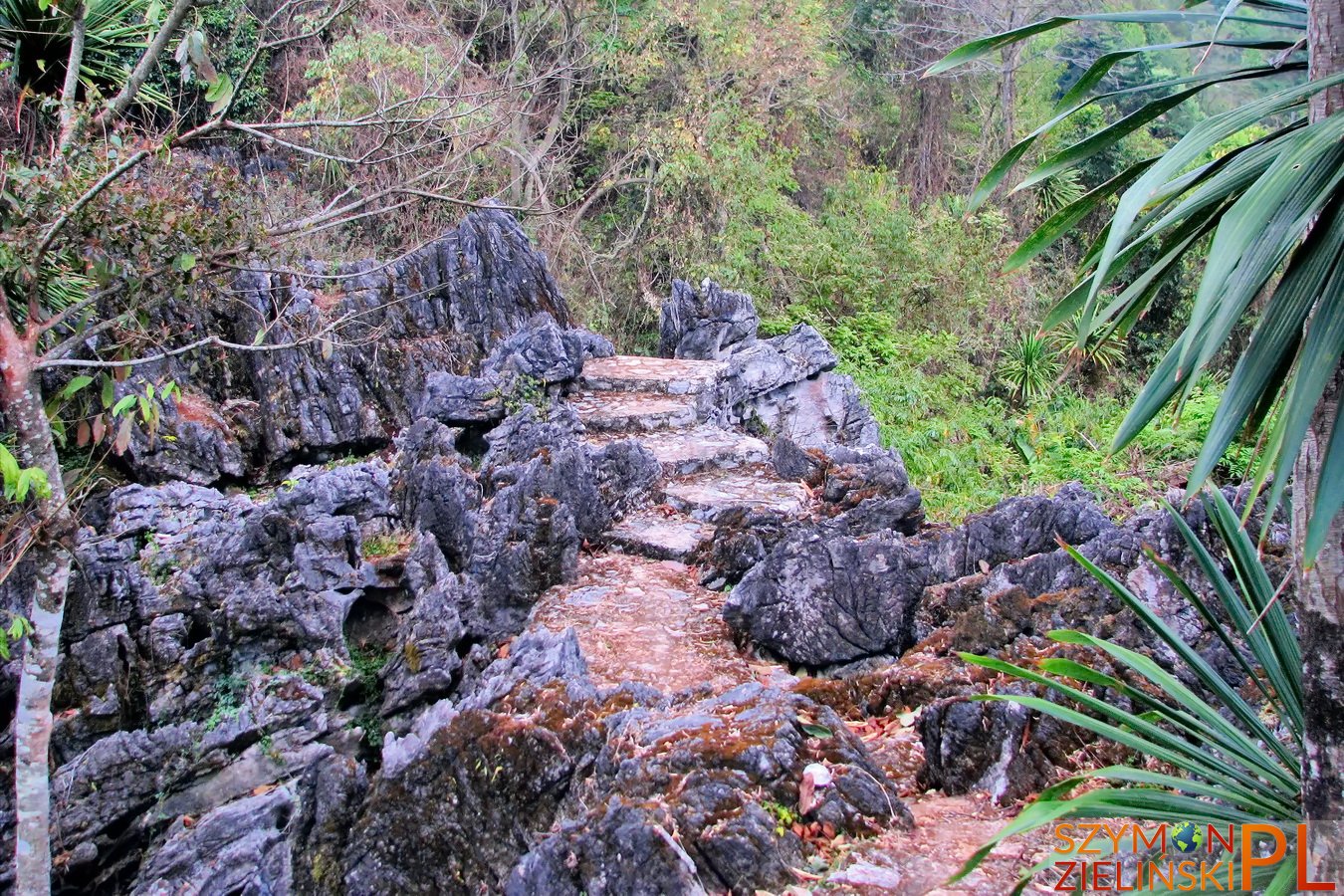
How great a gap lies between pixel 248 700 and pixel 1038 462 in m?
9.40

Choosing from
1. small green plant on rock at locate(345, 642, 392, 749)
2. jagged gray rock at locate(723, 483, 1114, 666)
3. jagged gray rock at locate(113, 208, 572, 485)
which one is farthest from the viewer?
jagged gray rock at locate(113, 208, 572, 485)

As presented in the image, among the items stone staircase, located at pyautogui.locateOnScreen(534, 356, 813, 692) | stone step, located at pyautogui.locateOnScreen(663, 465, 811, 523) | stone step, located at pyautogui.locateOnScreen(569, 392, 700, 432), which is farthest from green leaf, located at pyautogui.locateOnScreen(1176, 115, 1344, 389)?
stone step, located at pyautogui.locateOnScreen(569, 392, 700, 432)

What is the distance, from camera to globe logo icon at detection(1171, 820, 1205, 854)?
1.84 meters

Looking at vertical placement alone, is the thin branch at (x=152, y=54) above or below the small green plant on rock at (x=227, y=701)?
above

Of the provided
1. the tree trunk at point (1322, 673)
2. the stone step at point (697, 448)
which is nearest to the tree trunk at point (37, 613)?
the tree trunk at point (1322, 673)

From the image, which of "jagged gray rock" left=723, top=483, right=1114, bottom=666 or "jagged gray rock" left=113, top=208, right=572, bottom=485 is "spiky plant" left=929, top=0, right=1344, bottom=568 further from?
"jagged gray rock" left=113, top=208, right=572, bottom=485

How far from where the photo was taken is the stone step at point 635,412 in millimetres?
7777

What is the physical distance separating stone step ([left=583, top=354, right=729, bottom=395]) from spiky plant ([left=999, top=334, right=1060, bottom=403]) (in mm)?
6042

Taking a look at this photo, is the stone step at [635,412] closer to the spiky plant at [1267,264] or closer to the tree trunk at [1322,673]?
the spiky plant at [1267,264]

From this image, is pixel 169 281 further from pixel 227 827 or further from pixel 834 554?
pixel 834 554

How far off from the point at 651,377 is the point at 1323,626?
7421mm

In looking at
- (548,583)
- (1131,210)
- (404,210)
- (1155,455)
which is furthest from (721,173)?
(1131,210)

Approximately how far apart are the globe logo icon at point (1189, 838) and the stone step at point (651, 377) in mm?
6684

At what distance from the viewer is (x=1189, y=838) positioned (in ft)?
6.16
